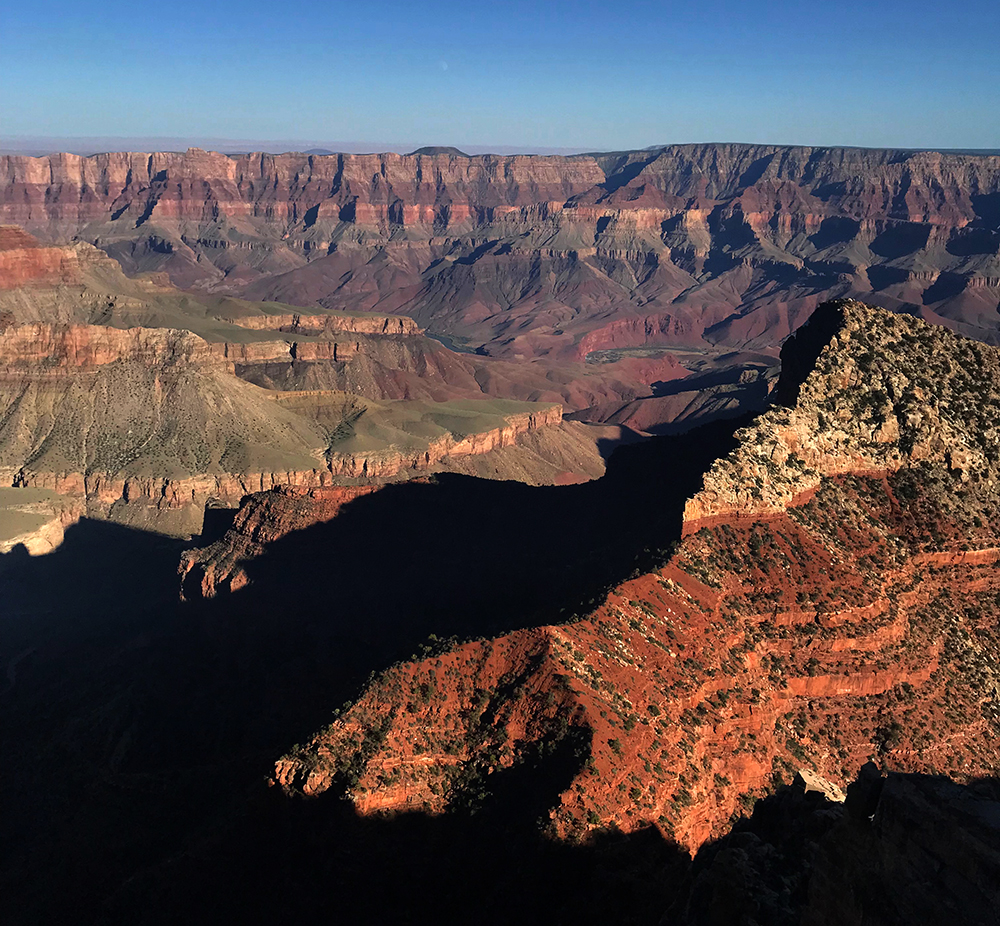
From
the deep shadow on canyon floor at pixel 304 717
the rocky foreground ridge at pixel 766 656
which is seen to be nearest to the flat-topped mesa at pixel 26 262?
the deep shadow on canyon floor at pixel 304 717

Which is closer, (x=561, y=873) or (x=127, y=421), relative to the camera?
(x=561, y=873)

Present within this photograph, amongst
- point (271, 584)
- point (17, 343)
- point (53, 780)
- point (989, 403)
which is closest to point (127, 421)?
point (17, 343)

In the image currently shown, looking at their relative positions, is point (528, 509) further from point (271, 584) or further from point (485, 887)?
point (485, 887)

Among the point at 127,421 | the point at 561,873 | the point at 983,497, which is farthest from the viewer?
the point at 127,421

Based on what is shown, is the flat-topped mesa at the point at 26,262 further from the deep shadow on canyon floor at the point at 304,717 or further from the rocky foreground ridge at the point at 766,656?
the rocky foreground ridge at the point at 766,656

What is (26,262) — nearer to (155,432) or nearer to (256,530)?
(155,432)

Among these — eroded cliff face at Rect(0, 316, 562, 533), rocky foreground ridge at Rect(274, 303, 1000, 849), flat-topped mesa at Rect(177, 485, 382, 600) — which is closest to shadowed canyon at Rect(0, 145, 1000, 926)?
rocky foreground ridge at Rect(274, 303, 1000, 849)
